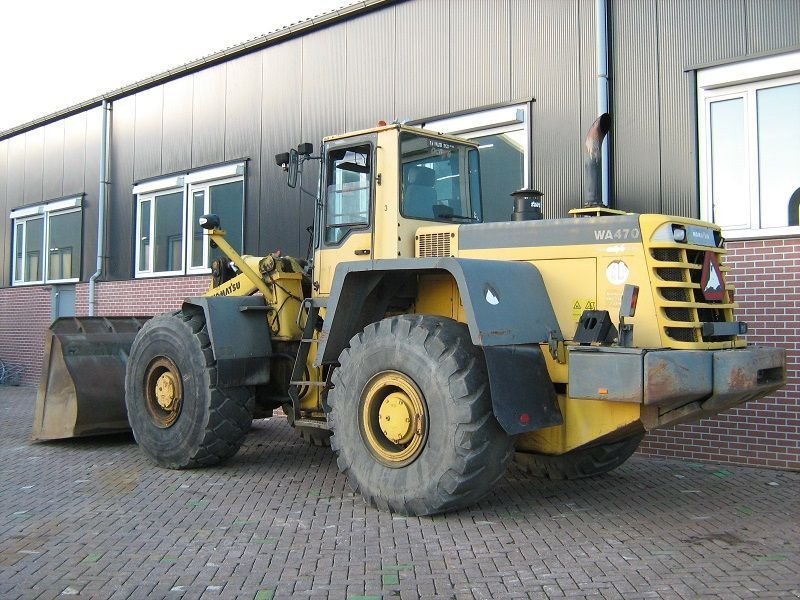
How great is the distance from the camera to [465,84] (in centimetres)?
1019

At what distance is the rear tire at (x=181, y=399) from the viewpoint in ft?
23.6

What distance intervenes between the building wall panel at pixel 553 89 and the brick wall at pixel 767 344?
208cm

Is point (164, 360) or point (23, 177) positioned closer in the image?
point (164, 360)

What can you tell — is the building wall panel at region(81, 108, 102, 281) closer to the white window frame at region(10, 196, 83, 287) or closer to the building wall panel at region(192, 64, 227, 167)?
the white window frame at region(10, 196, 83, 287)

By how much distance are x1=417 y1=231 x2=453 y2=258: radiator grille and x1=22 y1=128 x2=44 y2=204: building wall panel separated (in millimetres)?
14036

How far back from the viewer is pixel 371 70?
36.8 ft

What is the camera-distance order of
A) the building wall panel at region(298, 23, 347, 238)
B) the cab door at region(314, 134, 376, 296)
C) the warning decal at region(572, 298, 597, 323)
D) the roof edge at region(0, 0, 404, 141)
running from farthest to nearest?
1. the building wall panel at region(298, 23, 347, 238)
2. the roof edge at region(0, 0, 404, 141)
3. the cab door at region(314, 134, 376, 296)
4. the warning decal at region(572, 298, 597, 323)

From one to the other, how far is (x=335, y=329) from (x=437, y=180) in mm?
1667

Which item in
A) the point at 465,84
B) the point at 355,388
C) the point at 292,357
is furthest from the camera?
the point at 465,84

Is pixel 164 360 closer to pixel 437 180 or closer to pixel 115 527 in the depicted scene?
pixel 115 527

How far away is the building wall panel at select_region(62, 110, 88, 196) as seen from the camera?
53.7 feet

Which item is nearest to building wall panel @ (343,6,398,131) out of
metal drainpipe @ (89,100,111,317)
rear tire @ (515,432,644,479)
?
rear tire @ (515,432,644,479)

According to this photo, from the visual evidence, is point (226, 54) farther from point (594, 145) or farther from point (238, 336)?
point (594, 145)

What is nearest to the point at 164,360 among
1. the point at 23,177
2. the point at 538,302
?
the point at 538,302
